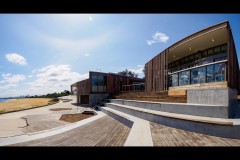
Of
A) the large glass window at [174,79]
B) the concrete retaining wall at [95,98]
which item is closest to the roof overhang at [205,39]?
the large glass window at [174,79]

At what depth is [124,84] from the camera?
22.0 m

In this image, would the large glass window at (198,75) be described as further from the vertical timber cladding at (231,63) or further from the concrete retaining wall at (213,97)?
the vertical timber cladding at (231,63)

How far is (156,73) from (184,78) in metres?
4.58

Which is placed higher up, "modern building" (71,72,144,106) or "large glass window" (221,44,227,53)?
"large glass window" (221,44,227,53)

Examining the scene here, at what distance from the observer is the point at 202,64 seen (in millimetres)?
10211

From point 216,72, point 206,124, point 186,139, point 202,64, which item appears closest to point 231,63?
point 216,72

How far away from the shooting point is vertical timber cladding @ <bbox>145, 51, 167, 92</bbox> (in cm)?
1184

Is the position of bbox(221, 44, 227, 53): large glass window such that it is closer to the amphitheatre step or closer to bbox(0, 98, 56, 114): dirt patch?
the amphitheatre step

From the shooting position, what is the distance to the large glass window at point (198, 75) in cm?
731

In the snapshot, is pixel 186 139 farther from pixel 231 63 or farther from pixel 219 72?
pixel 231 63

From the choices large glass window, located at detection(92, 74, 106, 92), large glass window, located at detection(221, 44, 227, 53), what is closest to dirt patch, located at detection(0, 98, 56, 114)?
large glass window, located at detection(92, 74, 106, 92)

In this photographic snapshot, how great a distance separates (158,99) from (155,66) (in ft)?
16.2

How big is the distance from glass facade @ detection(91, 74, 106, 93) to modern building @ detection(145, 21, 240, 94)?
21.5 ft
